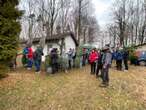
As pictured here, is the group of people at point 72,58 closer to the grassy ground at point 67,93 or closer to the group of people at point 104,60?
the group of people at point 104,60

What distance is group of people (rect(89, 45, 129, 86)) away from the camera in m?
11.9

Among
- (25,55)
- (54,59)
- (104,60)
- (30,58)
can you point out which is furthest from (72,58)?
(104,60)

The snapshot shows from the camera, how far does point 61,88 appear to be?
473 inches

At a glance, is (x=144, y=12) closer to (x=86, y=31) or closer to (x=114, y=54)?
(x=86, y=31)

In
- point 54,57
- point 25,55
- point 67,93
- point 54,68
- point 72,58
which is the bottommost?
point 67,93

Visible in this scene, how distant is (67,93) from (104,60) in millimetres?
2664

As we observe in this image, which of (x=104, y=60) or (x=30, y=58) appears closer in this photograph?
(x=104, y=60)

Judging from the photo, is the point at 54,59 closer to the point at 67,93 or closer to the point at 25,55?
the point at 25,55

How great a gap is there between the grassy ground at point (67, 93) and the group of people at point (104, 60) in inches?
25.0

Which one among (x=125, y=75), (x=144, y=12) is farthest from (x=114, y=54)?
(x=144, y=12)

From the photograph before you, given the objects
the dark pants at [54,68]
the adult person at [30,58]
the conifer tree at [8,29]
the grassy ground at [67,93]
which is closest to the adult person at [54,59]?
the dark pants at [54,68]

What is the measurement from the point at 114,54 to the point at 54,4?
82.2ft

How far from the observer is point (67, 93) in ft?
37.2

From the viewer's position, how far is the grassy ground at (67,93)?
33.4ft
